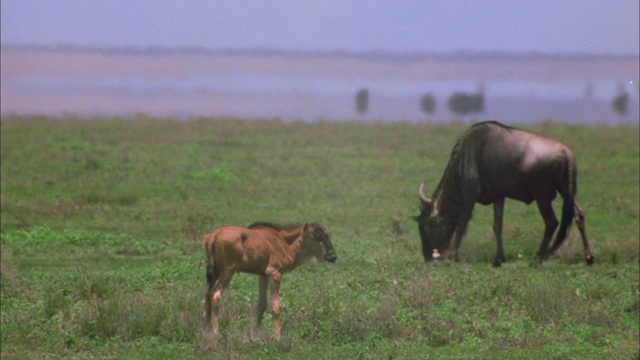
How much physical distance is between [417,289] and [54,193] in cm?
1186

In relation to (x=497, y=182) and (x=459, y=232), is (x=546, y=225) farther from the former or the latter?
(x=459, y=232)

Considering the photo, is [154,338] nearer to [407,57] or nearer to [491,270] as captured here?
[491,270]

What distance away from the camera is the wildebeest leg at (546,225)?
16072 millimetres

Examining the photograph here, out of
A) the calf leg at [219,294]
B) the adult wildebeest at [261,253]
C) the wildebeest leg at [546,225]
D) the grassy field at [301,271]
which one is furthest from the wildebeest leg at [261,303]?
the wildebeest leg at [546,225]

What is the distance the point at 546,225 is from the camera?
16.4m

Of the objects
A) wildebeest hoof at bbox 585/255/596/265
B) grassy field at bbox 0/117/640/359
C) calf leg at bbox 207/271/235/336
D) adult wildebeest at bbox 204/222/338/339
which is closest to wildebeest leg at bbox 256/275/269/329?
adult wildebeest at bbox 204/222/338/339

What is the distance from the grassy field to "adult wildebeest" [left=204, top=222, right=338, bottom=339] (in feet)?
1.15

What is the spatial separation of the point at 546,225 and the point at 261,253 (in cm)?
683

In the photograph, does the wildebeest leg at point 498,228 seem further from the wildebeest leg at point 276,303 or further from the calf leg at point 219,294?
the calf leg at point 219,294

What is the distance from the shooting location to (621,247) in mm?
16281

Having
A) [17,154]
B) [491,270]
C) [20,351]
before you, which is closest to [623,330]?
[491,270]

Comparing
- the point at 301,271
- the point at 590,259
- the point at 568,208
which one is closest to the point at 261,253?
the point at 301,271

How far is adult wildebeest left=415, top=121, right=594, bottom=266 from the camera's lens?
16.3 meters

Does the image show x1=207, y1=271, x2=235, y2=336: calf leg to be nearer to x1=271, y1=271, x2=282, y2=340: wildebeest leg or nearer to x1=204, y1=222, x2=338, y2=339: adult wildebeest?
x1=204, y1=222, x2=338, y2=339: adult wildebeest
